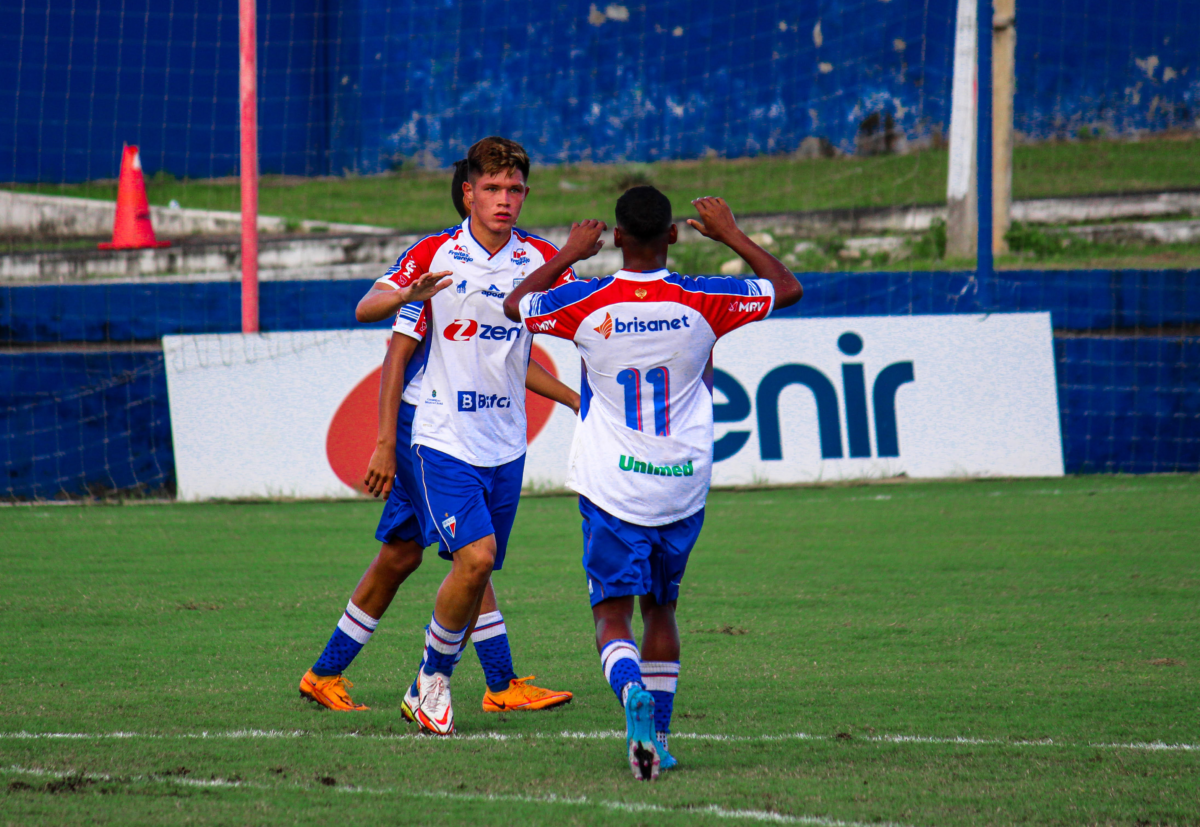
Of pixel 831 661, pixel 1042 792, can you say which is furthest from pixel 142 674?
pixel 1042 792

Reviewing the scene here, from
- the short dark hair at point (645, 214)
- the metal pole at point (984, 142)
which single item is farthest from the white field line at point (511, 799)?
the metal pole at point (984, 142)

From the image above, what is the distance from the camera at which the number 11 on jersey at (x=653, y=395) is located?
372 centimetres

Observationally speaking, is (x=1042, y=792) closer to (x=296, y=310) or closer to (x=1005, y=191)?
(x=296, y=310)

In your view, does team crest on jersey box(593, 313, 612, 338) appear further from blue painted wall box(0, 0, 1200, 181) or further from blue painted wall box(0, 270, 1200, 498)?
blue painted wall box(0, 0, 1200, 181)

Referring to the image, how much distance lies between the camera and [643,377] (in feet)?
12.2

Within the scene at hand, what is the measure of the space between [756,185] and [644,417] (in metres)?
15.1

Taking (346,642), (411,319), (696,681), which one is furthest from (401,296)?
(696,681)

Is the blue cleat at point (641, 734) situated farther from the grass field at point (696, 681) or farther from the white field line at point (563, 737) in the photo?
the white field line at point (563, 737)

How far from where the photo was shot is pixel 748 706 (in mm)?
4398

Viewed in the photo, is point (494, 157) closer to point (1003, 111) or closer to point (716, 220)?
point (716, 220)

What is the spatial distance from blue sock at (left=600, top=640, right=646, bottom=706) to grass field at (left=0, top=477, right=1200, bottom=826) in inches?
10.7

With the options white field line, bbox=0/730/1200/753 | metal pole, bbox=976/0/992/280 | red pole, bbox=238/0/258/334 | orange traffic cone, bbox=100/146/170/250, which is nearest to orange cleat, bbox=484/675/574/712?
white field line, bbox=0/730/1200/753

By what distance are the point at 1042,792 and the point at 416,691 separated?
1972mm

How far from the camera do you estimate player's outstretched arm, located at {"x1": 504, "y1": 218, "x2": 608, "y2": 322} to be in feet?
12.4
